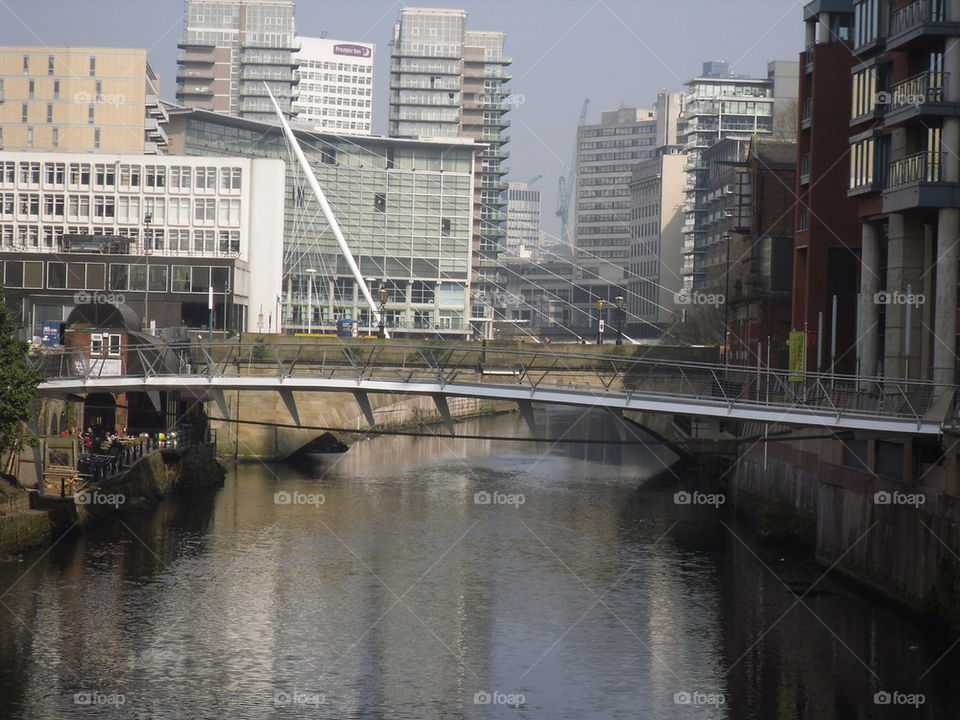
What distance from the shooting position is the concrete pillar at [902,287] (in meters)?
42.4

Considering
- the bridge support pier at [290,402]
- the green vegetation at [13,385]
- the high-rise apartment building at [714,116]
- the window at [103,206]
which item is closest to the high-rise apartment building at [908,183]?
the bridge support pier at [290,402]

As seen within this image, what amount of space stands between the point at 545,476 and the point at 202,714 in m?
37.9

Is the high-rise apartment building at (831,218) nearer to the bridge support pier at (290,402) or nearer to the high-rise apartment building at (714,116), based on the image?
the bridge support pier at (290,402)

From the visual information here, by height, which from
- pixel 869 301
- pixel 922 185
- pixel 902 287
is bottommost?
pixel 869 301

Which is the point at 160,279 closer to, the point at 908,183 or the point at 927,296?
the point at 927,296

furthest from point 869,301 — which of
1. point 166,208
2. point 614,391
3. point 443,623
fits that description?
point 166,208

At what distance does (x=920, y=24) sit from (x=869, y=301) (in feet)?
34.9

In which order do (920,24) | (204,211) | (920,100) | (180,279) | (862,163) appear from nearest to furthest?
(920,24)
(920,100)
(862,163)
(180,279)
(204,211)

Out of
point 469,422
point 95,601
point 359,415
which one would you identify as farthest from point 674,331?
point 95,601

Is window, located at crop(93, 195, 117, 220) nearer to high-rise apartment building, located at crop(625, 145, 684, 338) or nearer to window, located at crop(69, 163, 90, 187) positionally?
window, located at crop(69, 163, 90, 187)

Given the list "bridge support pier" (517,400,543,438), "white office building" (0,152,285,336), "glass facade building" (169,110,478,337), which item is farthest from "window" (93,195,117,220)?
"bridge support pier" (517,400,543,438)

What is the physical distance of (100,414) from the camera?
5709 centimetres

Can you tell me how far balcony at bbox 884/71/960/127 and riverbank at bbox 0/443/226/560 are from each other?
1158 inches

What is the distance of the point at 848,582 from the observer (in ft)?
127
